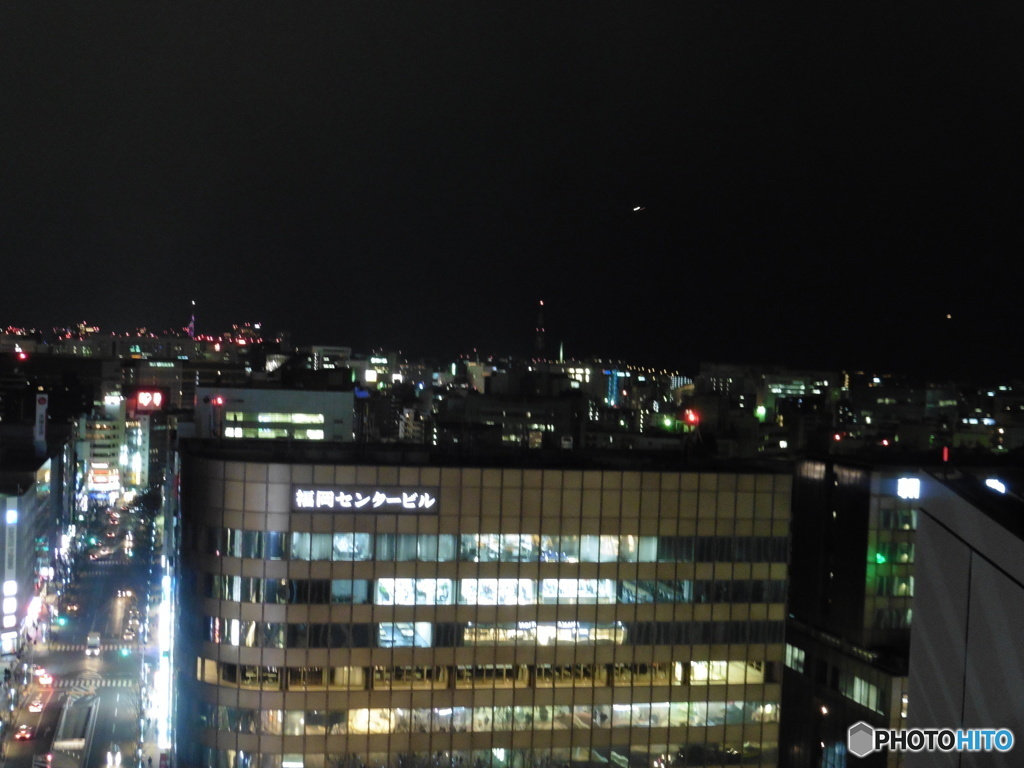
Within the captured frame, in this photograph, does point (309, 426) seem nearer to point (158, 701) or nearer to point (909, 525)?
point (158, 701)

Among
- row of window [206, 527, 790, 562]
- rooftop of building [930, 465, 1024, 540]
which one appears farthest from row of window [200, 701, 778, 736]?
rooftop of building [930, 465, 1024, 540]

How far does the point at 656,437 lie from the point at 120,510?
3053 centimetres

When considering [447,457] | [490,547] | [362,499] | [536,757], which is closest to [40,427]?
[447,457]

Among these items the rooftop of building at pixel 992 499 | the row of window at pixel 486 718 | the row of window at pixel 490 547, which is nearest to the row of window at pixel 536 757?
the row of window at pixel 486 718

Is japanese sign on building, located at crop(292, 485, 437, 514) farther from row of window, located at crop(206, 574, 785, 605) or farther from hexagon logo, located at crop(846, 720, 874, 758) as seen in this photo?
hexagon logo, located at crop(846, 720, 874, 758)

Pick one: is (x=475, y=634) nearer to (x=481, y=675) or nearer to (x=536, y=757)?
(x=481, y=675)

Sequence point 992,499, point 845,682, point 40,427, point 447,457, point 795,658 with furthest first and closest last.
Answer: point 40,427, point 795,658, point 845,682, point 447,457, point 992,499

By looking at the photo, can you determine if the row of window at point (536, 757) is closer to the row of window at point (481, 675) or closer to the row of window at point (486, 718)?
the row of window at point (486, 718)

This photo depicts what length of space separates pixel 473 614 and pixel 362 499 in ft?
6.17

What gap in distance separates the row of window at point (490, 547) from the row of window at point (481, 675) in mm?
1287

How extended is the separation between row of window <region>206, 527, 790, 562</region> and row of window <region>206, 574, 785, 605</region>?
0.91 feet

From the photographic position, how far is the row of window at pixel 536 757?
11570mm

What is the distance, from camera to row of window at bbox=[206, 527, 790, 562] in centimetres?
1160

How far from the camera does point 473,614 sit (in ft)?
39.2
